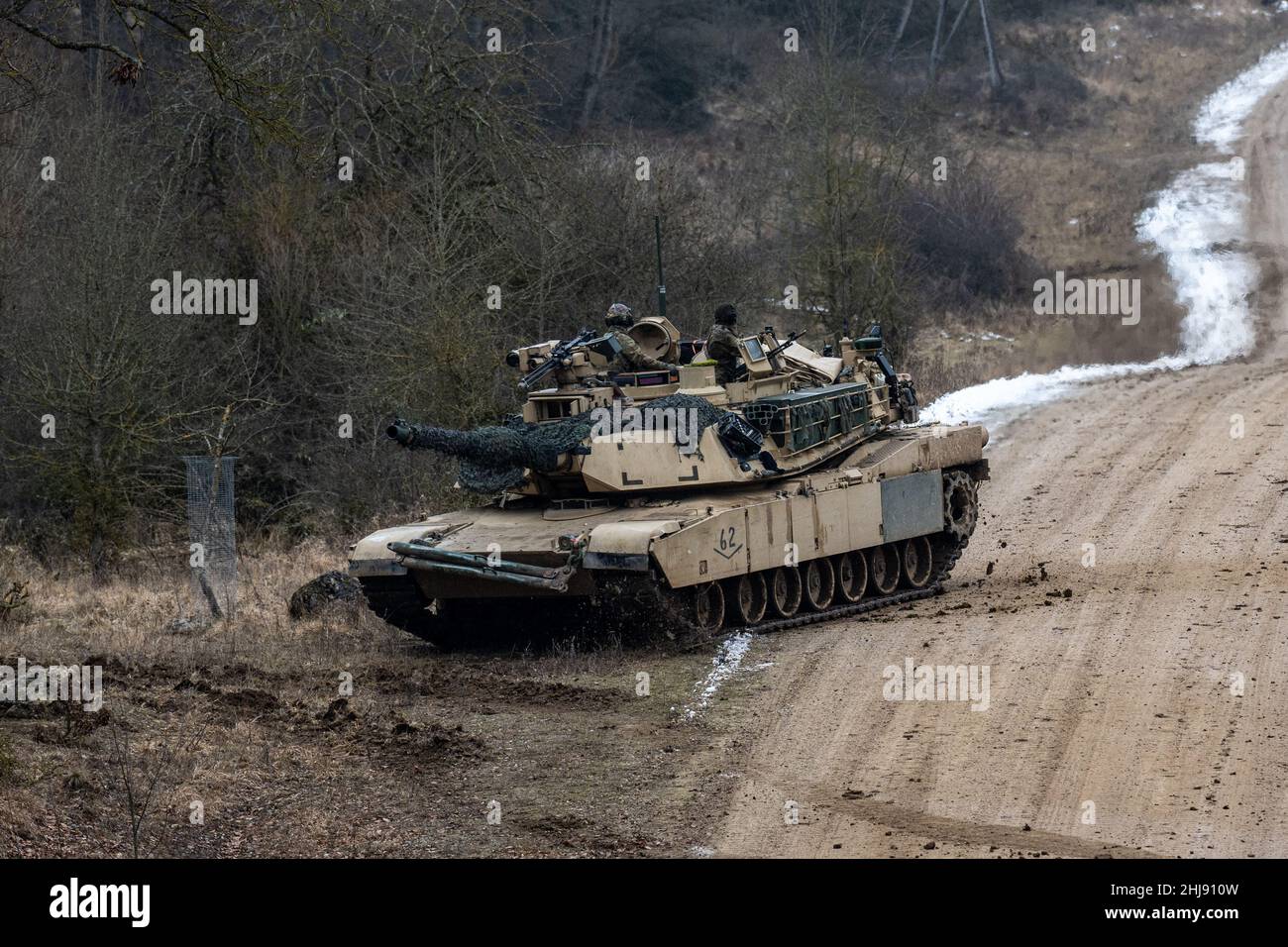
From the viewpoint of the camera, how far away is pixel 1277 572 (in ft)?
58.5

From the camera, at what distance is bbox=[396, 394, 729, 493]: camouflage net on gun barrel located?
593 inches

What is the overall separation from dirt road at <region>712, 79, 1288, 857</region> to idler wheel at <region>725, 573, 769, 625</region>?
0.57 m

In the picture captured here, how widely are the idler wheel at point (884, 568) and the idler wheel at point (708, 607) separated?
2.70 metres

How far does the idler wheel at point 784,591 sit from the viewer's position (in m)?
16.9

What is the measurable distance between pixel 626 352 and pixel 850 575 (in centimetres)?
338

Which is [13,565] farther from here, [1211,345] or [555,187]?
[1211,345]

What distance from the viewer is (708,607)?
52.8 feet

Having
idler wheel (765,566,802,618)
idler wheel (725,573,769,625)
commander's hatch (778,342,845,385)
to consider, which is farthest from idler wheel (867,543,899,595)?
idler wheel (725,573,769,625)

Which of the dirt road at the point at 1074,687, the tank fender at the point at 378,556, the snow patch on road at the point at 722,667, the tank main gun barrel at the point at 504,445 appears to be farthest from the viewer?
the tank fender at the point at 378,556

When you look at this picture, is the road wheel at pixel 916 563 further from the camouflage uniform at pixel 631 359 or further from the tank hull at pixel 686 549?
the camouflage uniform at pixel 631 359

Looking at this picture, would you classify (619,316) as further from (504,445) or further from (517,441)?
(504,445)

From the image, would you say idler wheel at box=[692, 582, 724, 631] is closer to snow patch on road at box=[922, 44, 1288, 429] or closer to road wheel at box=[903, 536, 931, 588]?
road wheel at box=[903, 536, 931, 588]

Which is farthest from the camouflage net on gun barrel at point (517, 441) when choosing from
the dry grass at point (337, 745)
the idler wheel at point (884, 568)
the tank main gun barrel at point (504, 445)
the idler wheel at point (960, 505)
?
the idler wheel at point (960, 505)
